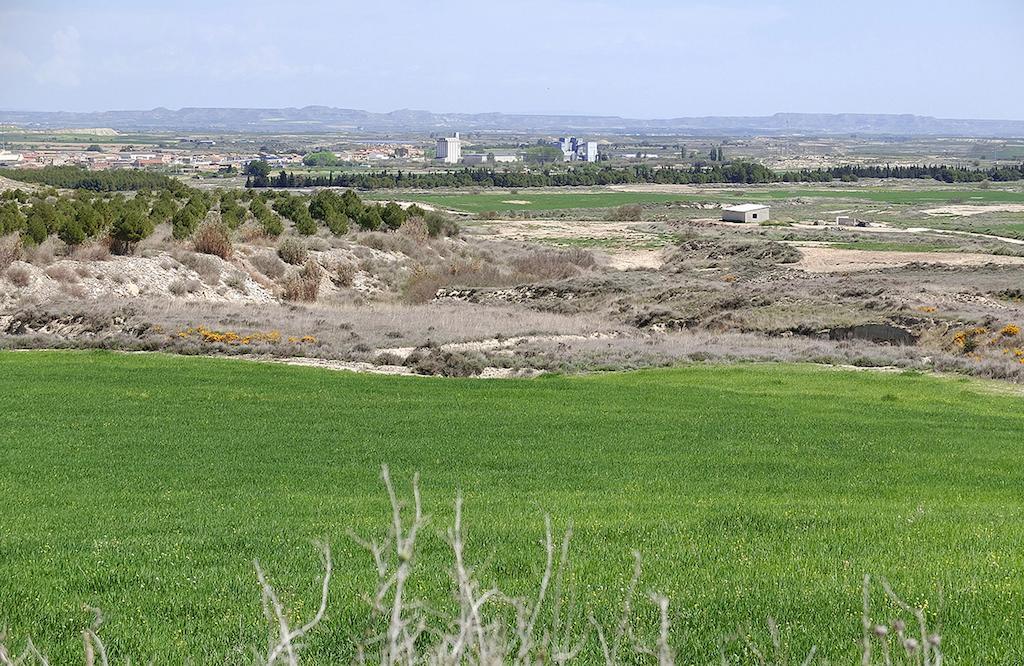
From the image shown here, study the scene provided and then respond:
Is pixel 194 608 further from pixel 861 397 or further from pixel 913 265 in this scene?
pixel 913 265

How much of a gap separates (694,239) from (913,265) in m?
24.4

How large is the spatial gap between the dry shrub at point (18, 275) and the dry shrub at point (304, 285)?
12616 millimetres

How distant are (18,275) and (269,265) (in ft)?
45.3

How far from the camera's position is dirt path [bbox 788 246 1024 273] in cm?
6544

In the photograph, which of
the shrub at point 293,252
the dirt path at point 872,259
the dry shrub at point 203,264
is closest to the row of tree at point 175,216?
the dry shrub at point 203,264

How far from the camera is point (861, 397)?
2566cm

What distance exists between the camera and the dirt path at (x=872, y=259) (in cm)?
6544

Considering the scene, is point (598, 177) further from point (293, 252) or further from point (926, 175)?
point (293, 252)

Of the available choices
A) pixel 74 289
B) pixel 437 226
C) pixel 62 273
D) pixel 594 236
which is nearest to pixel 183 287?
pixel 74 289

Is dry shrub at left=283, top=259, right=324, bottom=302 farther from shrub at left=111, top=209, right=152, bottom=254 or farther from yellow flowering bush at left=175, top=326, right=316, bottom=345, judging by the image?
yellow flowering bush at left=175, top=326, right=316, bottom=345

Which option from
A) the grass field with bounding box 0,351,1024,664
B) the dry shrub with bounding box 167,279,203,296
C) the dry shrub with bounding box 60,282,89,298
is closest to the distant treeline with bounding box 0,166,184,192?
the dry shrub with bounding box 167,279,203,296

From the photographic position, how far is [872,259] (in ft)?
228

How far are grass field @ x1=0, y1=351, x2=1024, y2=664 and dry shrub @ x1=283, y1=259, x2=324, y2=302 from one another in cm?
2503

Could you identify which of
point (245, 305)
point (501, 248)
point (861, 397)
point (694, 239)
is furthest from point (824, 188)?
point (861, 397)
